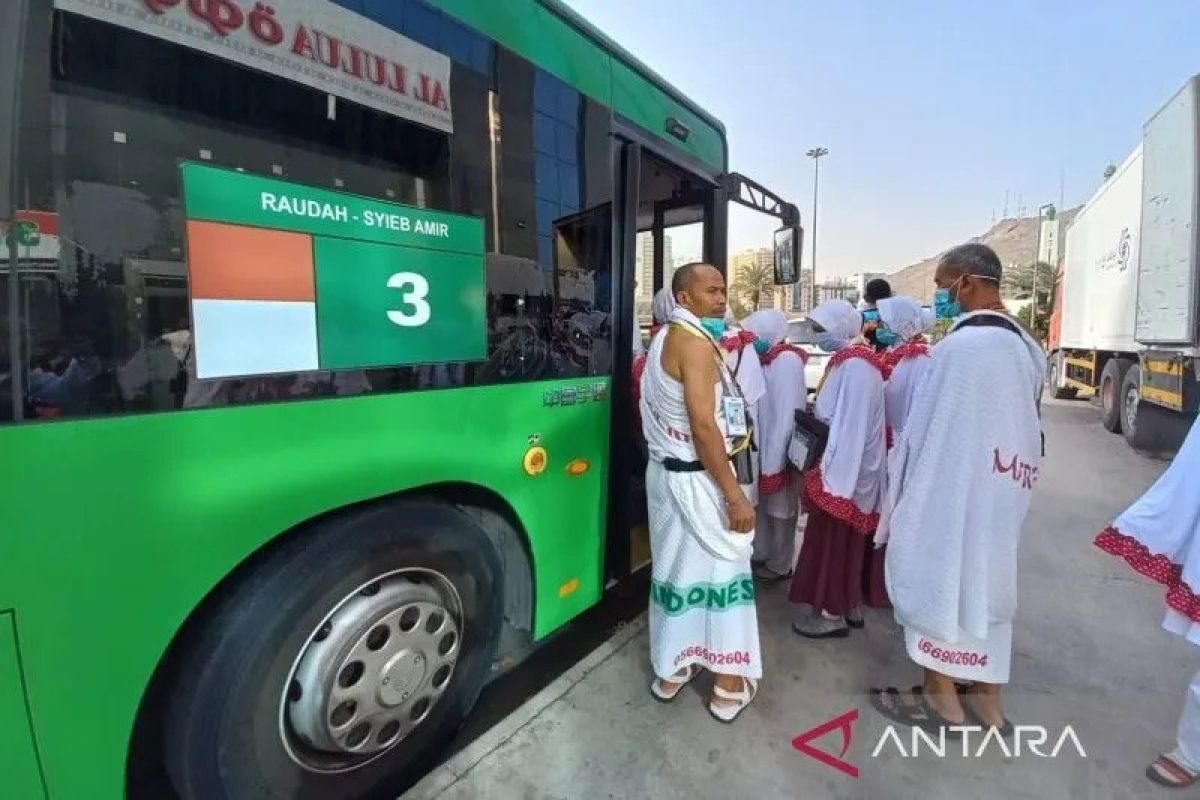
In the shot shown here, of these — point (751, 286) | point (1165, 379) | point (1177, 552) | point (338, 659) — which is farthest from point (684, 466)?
point (751, 286)

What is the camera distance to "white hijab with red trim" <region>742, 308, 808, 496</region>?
12.2ft

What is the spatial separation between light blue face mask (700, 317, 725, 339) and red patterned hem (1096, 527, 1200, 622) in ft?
5.11

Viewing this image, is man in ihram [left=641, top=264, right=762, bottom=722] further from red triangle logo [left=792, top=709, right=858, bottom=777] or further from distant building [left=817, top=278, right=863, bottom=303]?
distant building [left=817, top=278, right=863, bottom=303]

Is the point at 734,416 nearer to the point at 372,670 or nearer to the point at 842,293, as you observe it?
the point at 372,670

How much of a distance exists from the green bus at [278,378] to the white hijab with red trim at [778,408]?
5.15ft

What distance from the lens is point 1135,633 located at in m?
3.33

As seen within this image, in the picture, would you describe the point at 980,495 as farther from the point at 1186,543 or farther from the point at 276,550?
the point at 276,550

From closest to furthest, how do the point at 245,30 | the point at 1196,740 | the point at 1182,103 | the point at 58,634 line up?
the point at 58,634 → the point at 245,30 → the point at 1196,740 → the point at 1182,103

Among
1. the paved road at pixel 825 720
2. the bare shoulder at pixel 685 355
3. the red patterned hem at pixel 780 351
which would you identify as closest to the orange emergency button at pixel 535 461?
the bare shoulder at pixel 685 355

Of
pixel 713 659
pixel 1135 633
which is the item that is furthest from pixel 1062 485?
pixel 713 659

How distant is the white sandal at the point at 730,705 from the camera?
2506 mm

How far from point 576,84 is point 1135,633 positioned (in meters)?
3.97

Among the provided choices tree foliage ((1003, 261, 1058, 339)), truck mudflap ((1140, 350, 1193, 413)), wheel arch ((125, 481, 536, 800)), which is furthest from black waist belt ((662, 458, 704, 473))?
tree foliage ((1003, 261, 1058, 339))

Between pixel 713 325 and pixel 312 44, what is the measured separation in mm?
1606
